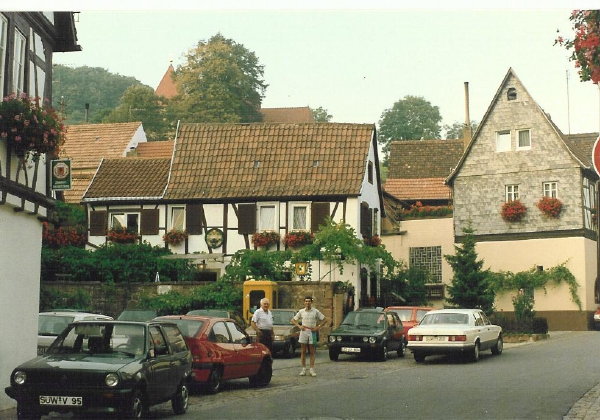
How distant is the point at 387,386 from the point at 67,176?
7.54 m

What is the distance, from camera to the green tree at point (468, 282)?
133 ft

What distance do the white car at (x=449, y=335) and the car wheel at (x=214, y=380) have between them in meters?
9.42

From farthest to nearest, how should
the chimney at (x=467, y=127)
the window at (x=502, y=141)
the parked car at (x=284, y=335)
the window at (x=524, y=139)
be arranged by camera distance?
the chimney at (x=467, y=127) → the window at (x=502, y=141) → the window at (x=524, y=139) → the parked car at (x=284, y=335)

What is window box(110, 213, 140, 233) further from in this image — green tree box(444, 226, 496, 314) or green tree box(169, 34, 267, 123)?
green tree box(444, 226, 496, 314)

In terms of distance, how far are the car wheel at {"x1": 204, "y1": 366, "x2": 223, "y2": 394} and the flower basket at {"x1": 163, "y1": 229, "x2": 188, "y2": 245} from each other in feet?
80.9

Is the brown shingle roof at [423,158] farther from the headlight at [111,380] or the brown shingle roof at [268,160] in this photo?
the headlight at [111,380]

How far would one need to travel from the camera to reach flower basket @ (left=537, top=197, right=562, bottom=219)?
47.7 m

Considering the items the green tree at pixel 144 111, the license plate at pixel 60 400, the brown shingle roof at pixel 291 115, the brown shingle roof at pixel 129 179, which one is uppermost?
the brown shingle roof at pixel 291 115

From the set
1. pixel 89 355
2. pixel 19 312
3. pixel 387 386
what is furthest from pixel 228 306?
pixel 89 355

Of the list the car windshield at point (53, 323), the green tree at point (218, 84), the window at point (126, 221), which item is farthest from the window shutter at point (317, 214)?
the car windshield at point (53, 323)

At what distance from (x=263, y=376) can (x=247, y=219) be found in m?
22.6

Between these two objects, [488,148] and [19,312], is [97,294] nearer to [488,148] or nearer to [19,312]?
[19,312]

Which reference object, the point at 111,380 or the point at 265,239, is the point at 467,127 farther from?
the point at 111,380

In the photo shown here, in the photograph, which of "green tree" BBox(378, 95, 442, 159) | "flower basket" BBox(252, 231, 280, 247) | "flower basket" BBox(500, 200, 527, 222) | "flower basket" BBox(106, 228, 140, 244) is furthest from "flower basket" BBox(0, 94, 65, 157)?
"green tree" BBox(378, 95, 442, 159)
